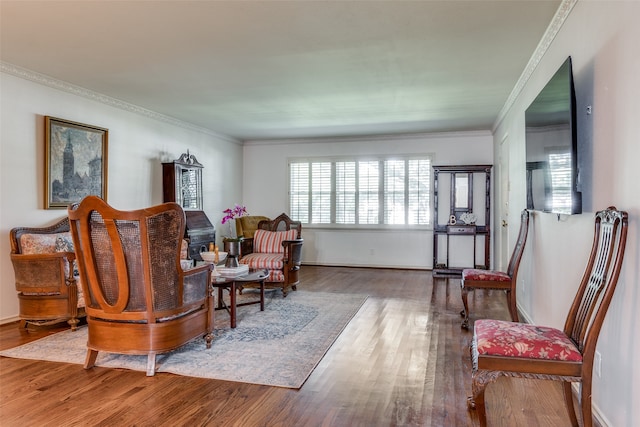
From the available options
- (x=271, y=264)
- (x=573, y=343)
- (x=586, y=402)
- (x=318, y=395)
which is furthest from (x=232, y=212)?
(x=586, y=402)

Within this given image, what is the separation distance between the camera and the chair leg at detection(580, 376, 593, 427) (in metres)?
1.89

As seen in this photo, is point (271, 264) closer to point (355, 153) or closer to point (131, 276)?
point (131, 276)

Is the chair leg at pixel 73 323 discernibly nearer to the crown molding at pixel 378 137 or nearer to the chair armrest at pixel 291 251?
the chair armrest at pixel 291 251

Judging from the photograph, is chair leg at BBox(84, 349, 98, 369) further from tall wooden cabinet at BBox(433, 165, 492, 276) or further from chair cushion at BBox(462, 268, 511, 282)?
tall wooden cabinet at BBox(433, 165, 492, 276)

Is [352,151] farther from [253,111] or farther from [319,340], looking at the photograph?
[319,340]

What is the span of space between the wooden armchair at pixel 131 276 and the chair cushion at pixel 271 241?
2.89 metres

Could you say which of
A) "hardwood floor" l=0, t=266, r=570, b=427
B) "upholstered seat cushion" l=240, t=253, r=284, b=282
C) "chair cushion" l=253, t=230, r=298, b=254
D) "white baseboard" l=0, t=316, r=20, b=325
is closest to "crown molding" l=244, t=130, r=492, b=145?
"chair cushion" l=253, t=230, r=298, b=254

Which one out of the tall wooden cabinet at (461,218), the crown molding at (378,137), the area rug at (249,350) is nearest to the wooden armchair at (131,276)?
the area rug at (249,350)

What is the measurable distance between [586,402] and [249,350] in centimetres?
239

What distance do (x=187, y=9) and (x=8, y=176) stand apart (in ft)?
9.20

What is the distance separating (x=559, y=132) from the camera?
261cm

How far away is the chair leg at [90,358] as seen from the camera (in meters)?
3.07

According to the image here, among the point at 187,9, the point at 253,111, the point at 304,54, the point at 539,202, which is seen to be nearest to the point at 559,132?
the point at 539,202

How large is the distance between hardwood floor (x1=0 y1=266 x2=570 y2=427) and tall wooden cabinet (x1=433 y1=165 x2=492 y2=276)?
13.0 ft
